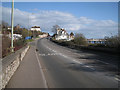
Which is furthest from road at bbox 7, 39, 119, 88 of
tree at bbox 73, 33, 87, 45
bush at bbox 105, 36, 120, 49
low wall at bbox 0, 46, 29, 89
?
tree at bbox 73, 33, 87, 45

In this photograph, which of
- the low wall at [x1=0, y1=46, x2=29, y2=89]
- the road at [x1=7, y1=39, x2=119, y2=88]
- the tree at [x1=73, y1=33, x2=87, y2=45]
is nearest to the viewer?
the low wall at [x1=0, y1=46, x2=29, y2=89]

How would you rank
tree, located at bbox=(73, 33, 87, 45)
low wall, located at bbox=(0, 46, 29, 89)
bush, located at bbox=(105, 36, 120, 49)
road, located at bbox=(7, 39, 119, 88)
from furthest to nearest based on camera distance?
tree, located at bbox=(73, 33, 87, 45), bush, located at bbox=(105, 36, 120, 49), road, located at bbox=(7, 39, 119, 88), low wall, located at bbox=(0, 46, 29, 89)

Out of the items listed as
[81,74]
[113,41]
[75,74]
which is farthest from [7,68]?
[113,41]

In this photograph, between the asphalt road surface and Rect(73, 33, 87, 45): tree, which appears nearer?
the asphalt road surface

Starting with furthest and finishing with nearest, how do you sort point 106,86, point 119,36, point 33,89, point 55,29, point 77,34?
point 55,29
point 77,34
point 119,36
point 106,86
point 33,89

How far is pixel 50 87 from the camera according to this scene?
7.70 metres

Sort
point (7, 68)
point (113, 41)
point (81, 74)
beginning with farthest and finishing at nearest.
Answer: point (113, 41)
point (81, 74)
point (7, 68)

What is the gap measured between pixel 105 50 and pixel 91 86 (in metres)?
22.3

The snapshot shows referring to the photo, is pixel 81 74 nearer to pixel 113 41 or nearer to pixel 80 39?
pixel 113 41

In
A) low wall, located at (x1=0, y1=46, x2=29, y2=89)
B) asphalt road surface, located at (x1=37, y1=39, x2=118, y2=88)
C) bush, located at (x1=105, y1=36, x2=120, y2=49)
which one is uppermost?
bush, located at (x1=105, y1=36, x2=120, y2=49)

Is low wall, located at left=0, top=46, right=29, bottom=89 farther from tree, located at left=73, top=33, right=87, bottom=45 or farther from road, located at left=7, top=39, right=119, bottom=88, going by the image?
tree, located at left=73, top=33, right=87, bottom=45

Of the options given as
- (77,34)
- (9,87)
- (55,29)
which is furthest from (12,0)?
(55,29)

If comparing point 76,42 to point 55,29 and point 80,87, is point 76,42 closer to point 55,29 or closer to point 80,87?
point 80,87

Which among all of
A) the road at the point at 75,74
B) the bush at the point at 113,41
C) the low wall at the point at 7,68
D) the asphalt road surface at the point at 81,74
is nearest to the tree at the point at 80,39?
the bush at the point at 113,41
